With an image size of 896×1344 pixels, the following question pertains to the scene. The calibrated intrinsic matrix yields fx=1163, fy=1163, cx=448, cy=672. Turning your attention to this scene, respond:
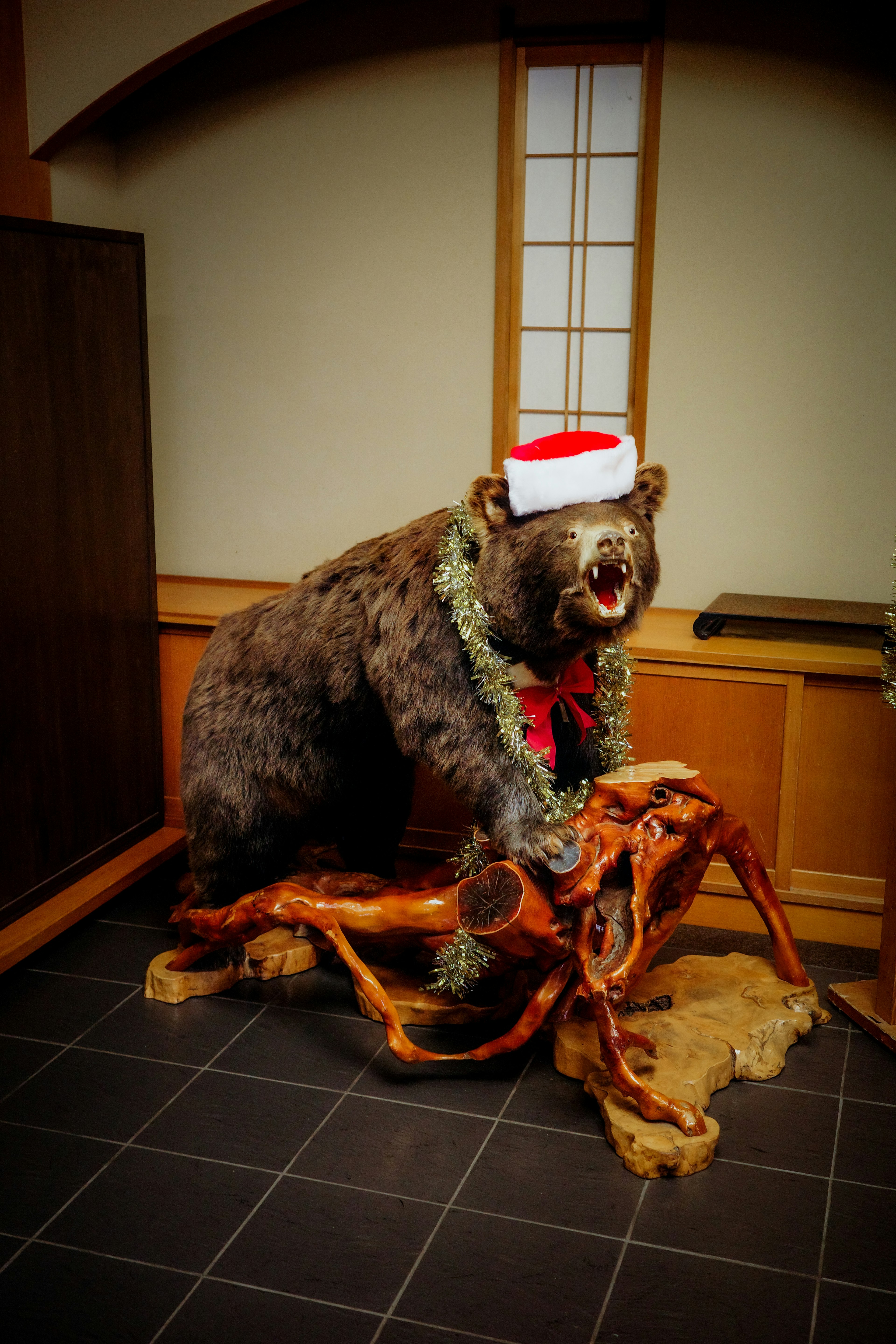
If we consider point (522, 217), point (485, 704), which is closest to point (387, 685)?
point (485, 704)

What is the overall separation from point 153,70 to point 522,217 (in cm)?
136

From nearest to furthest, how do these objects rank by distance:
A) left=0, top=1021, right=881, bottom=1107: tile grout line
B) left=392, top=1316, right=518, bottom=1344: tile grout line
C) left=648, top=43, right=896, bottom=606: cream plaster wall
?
1. left=392, top=1316, right=518, bottom=1344: tile grout line
2. left=0, top=1021, right=881, bottom=1107: tile grout line
3. left=648, top=43, right=896, bottom=606: cream plaster wall

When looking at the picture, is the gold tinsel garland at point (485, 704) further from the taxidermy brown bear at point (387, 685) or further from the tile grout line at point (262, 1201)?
the tile grout line at point (262, 1201)

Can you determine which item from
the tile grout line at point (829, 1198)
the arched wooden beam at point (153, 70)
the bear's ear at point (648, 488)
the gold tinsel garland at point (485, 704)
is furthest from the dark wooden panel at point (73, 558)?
the tile grout line at point (829, 1198)

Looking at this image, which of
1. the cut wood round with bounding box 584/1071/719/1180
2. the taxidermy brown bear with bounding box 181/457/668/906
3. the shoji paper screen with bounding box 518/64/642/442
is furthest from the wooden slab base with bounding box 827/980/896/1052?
the shoji paper screen with bounding box 518/64/642/442

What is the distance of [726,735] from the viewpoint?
3623 mm

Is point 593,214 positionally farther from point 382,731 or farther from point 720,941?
point 720,941

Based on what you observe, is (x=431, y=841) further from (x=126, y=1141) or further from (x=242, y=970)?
(x=126, y=1141)

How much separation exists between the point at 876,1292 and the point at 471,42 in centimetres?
399

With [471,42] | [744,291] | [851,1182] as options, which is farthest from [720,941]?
[471,42]

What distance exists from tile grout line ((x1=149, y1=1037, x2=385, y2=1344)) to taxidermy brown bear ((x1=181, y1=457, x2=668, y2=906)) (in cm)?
65

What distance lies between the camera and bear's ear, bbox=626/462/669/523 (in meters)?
2.72

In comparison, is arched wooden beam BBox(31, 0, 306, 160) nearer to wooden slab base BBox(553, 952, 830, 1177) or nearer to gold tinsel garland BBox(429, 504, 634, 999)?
gold tinsel garland BBox(429, 504, 634, 999)

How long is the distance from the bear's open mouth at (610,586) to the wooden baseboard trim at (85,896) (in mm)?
1972
